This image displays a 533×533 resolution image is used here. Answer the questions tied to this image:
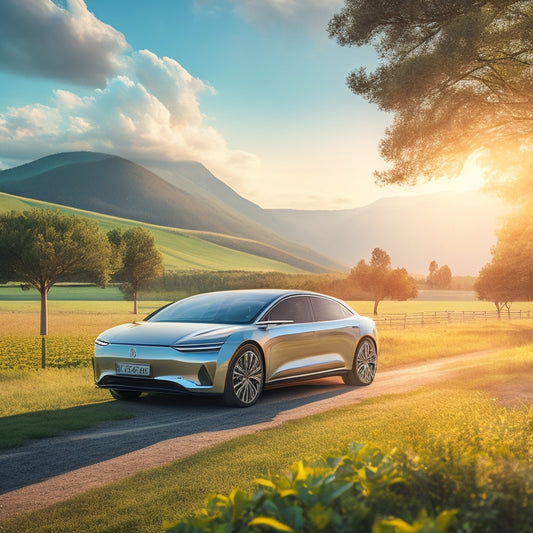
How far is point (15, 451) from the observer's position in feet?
23.3

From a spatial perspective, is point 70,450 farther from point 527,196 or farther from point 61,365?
point 527,196

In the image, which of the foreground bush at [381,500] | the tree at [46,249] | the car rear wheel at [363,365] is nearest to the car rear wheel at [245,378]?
the car rear wheel at [363,365]

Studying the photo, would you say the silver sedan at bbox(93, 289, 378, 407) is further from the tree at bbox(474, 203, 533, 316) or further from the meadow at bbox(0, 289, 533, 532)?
the tree at bbox(474, 203, 533, 316)

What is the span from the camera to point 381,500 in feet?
7.43

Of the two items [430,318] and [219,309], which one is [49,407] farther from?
[430,318]

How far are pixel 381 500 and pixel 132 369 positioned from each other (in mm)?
7766

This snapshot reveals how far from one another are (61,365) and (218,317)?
10.0 meters

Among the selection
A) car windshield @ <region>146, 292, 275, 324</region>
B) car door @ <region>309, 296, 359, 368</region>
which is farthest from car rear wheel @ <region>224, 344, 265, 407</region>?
car door @ <region>309, 296, 359, 368</region>

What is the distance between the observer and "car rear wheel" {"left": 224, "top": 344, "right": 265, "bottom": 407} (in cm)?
956

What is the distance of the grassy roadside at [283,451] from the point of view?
Result: 12.5ft

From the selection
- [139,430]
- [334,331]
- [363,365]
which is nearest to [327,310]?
[334,331]

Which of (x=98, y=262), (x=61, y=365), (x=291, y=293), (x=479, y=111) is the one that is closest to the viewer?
(x=291, y=293)

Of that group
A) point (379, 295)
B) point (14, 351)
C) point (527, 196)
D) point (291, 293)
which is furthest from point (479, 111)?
point (379, 295)

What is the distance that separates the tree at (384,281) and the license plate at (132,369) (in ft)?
240
